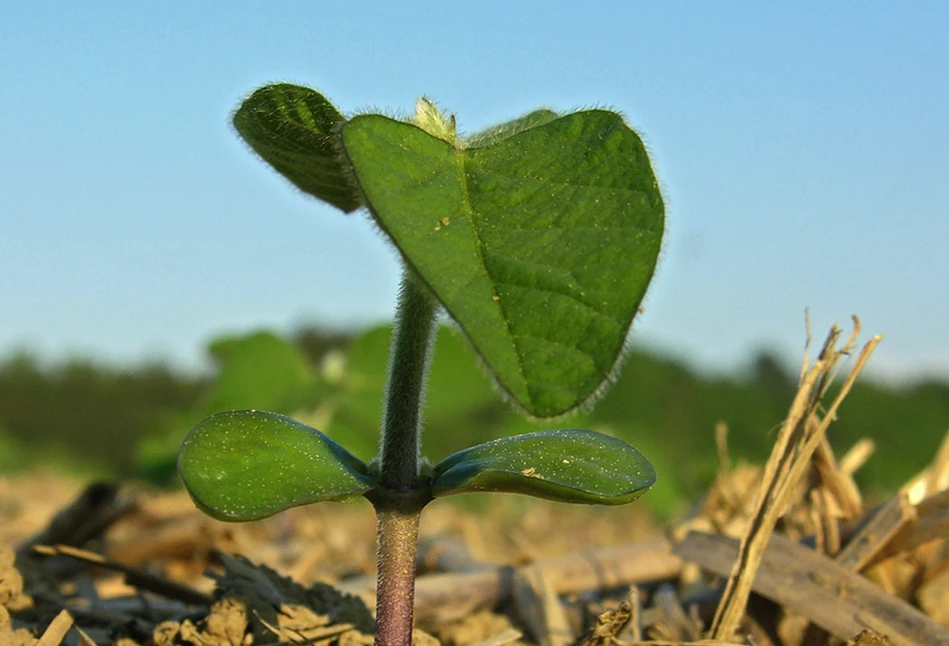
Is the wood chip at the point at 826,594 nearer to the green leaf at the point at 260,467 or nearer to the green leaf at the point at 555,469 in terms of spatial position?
the green leaf at the point at 555,469

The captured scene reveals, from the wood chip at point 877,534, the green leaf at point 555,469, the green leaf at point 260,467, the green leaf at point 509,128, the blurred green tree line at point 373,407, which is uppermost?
the green leaf at point 509,128

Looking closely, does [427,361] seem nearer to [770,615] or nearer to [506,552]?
[770,615]

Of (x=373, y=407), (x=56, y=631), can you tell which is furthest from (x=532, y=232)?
(x=373, y=407)

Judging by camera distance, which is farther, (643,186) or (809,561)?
(809,561)

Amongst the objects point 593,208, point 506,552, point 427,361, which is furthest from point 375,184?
point 506,552

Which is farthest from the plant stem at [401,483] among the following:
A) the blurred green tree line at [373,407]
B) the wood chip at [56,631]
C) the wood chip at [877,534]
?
the blurred green tree line at [373,407]

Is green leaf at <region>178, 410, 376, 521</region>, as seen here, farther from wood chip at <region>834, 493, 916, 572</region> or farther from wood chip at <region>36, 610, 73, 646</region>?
wood chip at <region>834, 493, 916, 572</region>

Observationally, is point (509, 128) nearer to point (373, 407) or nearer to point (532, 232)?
point (532, 232)

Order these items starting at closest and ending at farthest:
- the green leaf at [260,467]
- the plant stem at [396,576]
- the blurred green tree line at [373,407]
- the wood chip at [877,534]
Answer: the green leaf at [260,467] → the plant stem at [396,576] → the wood chip at [877,534] → the blurred green tree line at [373,407]

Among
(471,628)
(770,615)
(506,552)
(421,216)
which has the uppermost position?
(421,216)
